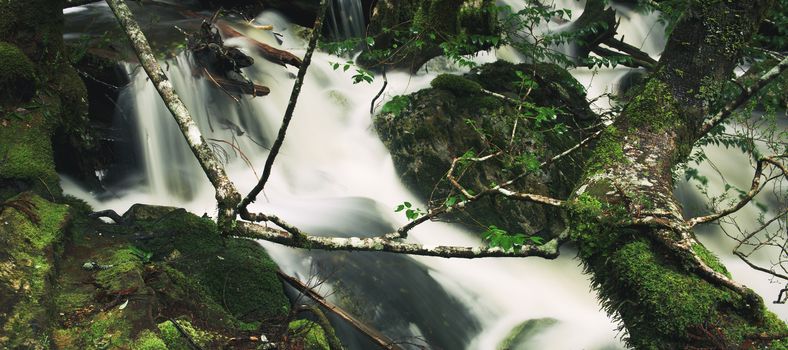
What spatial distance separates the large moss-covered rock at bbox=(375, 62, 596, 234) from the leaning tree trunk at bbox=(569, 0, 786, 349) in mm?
2504

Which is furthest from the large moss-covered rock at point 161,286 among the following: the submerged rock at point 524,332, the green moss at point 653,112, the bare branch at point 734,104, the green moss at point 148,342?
the bare branch at point 734,104

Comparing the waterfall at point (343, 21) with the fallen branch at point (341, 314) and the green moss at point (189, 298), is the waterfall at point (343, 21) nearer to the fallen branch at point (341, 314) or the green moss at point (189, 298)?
the fallen branch at point (341, 314)

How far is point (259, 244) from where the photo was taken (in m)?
4.88

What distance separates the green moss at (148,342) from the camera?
2549mm

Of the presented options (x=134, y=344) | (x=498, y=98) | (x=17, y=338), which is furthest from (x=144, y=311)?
(x=498, y=98)

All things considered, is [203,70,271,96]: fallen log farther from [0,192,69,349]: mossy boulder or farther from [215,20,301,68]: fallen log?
[0,192,69,349]: mossy boulder

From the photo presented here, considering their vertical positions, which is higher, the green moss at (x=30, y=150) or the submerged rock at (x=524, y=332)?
the submerged rock at (x=524, y=332)

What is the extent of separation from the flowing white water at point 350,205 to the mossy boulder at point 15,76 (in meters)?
1.25

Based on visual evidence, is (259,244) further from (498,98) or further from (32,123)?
(498,98)

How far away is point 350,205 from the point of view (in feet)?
21.4

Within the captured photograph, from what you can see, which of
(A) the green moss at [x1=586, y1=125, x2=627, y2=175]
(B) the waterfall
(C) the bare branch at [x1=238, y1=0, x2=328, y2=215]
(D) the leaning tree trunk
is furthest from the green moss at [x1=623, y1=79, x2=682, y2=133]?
(B) the waterfall

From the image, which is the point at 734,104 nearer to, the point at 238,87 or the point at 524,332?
the point at 524,332

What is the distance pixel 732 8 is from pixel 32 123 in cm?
492

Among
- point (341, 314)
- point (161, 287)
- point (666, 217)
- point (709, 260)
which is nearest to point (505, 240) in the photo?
point (666, 217)
